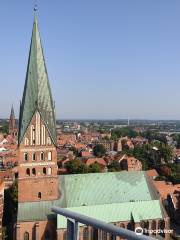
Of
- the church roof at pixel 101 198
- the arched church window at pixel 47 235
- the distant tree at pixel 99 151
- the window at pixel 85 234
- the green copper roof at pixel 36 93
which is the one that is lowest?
the arched church window at pixel 47 235

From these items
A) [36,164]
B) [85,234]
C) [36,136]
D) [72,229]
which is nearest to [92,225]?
[72,229]

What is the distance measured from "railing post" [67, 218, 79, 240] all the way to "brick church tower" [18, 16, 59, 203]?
2697cm

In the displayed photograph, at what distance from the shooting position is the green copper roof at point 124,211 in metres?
33.5

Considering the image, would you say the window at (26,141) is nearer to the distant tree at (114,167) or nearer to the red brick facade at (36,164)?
the red brick facade at (36,164)

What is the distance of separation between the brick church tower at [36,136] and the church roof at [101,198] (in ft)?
3.97

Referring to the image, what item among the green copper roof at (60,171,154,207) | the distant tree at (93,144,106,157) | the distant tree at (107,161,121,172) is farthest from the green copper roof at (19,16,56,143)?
the distant tree at (93,144,106,157)

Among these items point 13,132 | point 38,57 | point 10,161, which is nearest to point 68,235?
point 38,57

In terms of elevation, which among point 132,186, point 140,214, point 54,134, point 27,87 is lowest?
point 140,214

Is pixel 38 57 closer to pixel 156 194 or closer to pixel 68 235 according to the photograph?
pixel 156 194

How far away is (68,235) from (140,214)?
1211 inches

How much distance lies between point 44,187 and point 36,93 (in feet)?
28.4

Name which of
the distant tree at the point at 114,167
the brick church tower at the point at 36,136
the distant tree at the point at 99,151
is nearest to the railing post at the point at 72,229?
the brick church tower at the point at 36,136

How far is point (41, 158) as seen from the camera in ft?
106

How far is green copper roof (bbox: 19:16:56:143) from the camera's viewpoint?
3216 centimetres
